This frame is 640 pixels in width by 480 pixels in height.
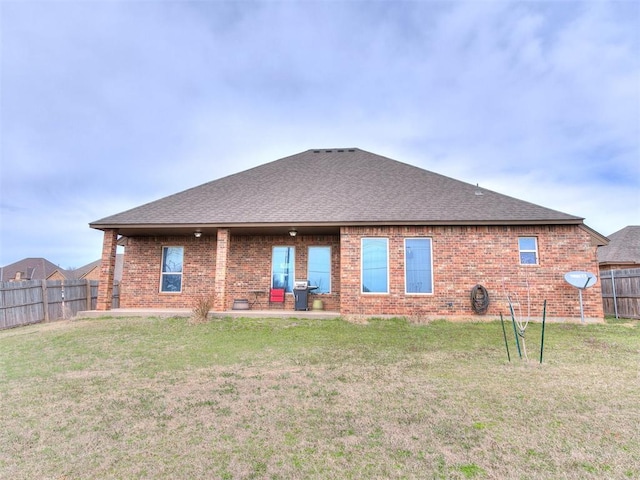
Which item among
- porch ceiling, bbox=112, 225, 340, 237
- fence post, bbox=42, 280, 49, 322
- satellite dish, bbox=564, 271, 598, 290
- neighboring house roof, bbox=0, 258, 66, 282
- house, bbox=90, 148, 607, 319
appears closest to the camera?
satellite dish, bbox=564, 271, 598, 290

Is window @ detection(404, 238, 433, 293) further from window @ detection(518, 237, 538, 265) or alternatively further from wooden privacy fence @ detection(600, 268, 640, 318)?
wooden privacy fence @ detection(600, 268, 640, 318)

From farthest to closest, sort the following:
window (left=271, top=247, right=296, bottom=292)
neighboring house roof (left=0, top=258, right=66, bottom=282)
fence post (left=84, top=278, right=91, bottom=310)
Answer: neighboring house roof (left=0, top=258, right=66, bottom=282)
fence post (left=84, top=278, right=91, bottom=310)
window (left=271, top=247, right=296, bottom=292)

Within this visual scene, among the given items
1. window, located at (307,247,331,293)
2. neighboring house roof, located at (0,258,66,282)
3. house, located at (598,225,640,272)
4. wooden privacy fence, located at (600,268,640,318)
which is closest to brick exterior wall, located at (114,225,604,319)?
window, located at (307,247,331,293)

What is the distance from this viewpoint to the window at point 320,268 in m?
11.4

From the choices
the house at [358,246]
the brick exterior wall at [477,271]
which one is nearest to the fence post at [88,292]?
the house at [358,246]

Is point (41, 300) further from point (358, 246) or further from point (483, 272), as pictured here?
point (483, 272)

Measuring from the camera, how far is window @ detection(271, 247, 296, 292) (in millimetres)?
11594

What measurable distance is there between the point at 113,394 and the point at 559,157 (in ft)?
72.7

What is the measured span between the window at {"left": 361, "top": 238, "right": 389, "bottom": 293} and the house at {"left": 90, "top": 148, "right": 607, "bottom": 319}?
0.03 metres

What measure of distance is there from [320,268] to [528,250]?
6474 millimetres

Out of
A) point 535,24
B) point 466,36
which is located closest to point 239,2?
point 466,36

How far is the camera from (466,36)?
10.7m

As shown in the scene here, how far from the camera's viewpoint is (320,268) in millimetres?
11562

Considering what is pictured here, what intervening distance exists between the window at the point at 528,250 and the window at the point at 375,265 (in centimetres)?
398
